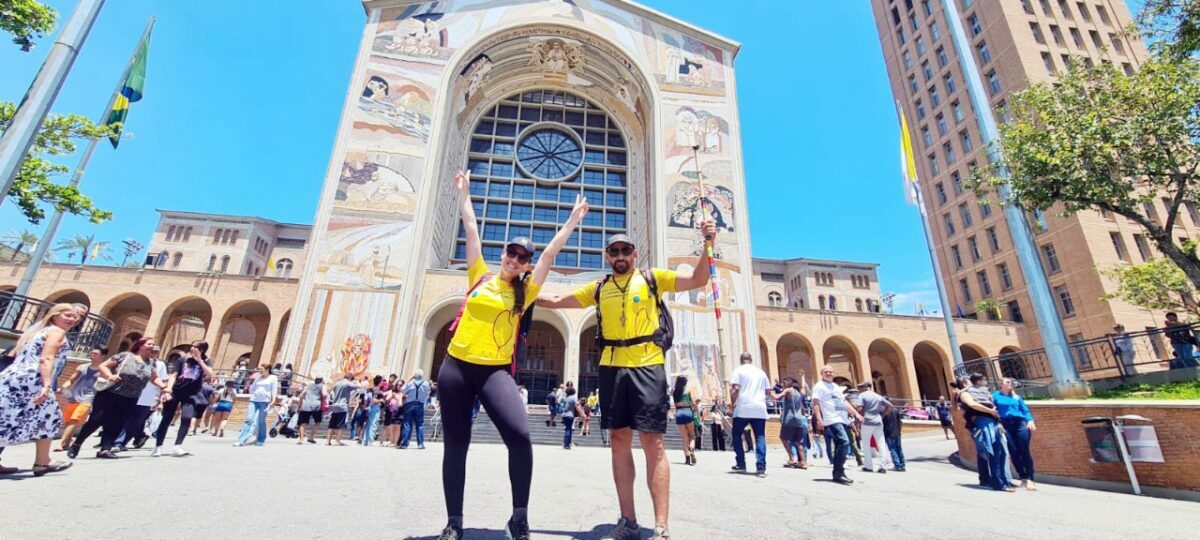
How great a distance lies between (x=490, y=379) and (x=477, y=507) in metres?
1.29

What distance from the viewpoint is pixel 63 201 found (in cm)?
1009

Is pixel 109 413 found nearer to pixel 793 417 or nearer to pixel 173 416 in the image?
pixel 173 416

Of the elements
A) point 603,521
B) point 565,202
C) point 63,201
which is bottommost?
point 603,521

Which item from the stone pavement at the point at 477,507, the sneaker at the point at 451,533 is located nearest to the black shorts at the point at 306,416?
the stone pavement at the point at 477,507

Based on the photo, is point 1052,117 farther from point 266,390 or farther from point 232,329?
point 232,329

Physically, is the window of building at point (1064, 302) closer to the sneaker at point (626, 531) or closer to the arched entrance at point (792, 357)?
the arched entrance at point (792, 357)

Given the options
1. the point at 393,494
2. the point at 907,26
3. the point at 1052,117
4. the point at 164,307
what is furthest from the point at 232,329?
the point at 907,26

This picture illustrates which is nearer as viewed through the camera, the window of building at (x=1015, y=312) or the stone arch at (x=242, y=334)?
the stone arch at (x=242, y=334)

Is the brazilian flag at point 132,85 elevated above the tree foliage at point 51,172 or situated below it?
above

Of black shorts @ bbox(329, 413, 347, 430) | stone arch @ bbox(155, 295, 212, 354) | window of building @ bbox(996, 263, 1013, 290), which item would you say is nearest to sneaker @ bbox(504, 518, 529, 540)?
black shorts @ bbox(329, 413, 347, 430)

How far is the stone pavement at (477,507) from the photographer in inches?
95.8

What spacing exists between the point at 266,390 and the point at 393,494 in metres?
6.45

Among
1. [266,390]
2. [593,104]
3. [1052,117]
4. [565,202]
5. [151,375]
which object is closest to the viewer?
[151,375]

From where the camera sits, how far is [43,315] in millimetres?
9516
